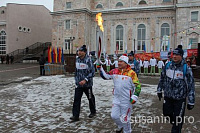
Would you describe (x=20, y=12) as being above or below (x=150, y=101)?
above

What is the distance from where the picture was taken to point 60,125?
4832mm

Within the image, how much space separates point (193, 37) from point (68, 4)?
2345 cm

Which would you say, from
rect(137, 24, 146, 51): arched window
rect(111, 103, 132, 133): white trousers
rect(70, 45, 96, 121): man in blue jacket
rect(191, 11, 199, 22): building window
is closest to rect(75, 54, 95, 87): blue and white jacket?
rect(70, 45, 96, 121): man in blue jacket

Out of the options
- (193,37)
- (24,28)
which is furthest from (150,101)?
(24,28)

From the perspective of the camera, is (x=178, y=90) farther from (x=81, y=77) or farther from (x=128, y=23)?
(x=128, y=23)

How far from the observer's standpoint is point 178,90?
372cm

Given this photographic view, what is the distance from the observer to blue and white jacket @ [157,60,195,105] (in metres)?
3.68

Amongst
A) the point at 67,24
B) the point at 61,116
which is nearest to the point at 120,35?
the point at 67,24

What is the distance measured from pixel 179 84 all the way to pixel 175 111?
550 millimetres

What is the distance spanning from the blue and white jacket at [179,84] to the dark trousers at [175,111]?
0.11 metres

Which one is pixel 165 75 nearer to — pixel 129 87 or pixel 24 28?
pixel 129 87

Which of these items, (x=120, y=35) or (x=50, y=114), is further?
(x=120, y=35)

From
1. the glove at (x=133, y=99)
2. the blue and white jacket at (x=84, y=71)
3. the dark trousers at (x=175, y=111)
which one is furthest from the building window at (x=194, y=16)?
the glove at (x=133, y=99)

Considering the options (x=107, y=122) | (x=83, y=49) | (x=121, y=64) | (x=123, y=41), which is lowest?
(x=107, y=122)
